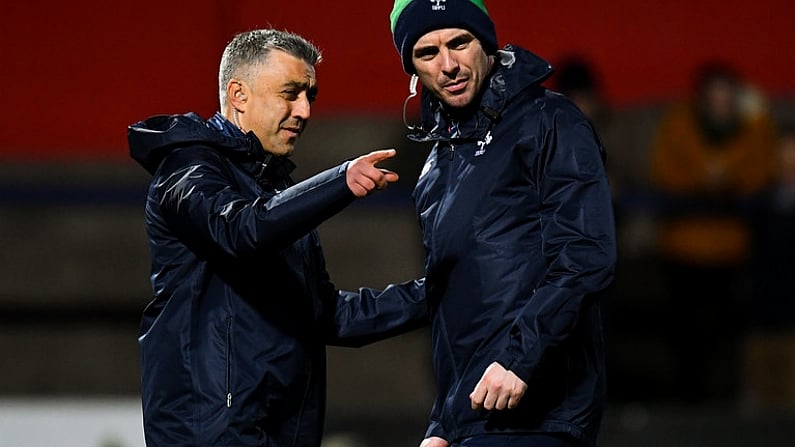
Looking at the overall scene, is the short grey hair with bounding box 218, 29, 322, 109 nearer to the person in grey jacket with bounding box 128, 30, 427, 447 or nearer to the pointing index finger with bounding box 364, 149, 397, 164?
the person in grey jacket with bounding box 128, 30, 427, 447

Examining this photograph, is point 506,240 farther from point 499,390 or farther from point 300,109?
point 300,109

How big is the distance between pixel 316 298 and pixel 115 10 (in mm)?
2579

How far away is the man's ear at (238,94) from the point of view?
286 centimetres

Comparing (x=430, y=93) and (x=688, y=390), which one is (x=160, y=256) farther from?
(x=688, y=390)

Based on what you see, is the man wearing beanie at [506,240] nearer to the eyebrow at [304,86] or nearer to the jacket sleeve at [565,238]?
the jacket sleeve at [565,238]

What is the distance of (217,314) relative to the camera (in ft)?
8.91

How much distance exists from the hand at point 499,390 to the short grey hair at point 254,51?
77 cm

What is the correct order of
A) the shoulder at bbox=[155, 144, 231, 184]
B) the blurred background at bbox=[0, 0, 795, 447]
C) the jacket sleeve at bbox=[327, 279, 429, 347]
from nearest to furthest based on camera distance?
the shoulder at bbox=[155, 144, 231, 184] → the jacket sleeve at bbox=[327, 279, 429, 347] → the blurred background at bbox=[0, 0, 795, 447]

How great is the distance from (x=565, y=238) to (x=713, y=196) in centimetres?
272

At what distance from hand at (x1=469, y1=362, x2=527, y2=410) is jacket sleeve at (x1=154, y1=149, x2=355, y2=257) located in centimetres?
38

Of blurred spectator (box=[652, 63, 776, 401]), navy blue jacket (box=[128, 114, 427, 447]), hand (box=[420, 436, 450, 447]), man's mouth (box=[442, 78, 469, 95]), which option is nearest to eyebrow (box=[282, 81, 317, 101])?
navy blue jacket (box=[128, 114, 427, 447])

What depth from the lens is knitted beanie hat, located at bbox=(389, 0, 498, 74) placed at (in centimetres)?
266

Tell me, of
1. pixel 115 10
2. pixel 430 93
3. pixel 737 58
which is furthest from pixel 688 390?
pixel 430 93

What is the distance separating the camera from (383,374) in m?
5.85
